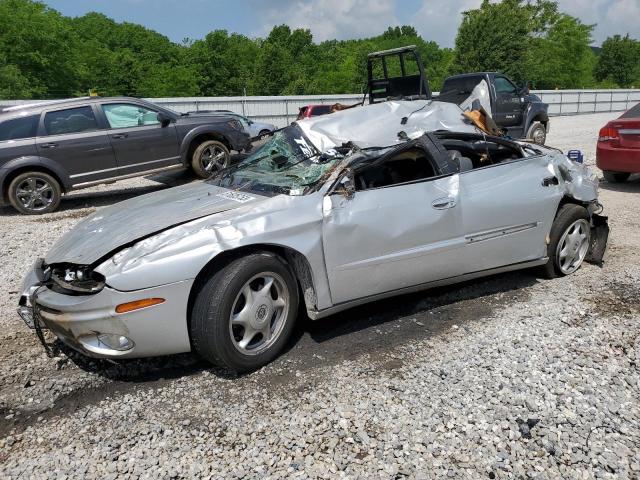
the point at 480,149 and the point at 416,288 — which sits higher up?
the point at 480,149

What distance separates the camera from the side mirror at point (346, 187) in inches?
132

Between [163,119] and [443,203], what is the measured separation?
681 centimetres

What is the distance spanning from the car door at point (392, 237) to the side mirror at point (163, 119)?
6.62 m

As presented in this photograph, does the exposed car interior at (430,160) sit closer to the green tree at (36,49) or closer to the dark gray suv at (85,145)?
the dark gray suv at (85,145)

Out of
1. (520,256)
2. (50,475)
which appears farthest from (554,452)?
(50,475)

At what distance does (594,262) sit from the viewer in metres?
4.91

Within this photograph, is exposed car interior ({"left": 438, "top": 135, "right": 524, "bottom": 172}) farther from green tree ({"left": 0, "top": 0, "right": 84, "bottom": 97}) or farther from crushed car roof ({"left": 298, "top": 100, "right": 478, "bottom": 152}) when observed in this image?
green tree ({"left": 0, "top": 0, "right": 84, "bottom": 97})

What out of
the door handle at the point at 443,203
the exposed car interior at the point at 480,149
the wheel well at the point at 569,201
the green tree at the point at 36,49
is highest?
the green tree at the point at 36,49

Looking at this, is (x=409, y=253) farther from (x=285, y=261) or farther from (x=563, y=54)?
(x=563, y=54)

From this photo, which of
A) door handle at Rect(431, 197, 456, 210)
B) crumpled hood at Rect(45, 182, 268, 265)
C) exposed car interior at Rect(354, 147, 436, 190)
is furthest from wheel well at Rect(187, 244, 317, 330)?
door handle at Rect(431, 197, 456, 210)

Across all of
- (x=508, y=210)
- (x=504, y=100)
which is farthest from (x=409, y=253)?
(x=504, y=100)

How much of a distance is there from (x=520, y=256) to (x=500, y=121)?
9.38 meters

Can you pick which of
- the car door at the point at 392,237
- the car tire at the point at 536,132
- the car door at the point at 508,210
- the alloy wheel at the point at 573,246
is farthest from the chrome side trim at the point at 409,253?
the car tire at the point at 536,132

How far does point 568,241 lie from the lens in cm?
450
